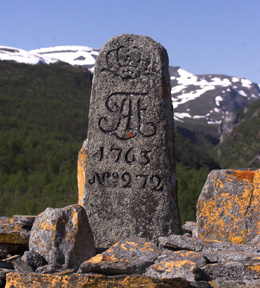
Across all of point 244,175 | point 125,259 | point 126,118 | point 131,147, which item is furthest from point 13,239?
point 244,175

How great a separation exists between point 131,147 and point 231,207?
176cm

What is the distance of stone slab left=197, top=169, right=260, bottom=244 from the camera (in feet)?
23.0

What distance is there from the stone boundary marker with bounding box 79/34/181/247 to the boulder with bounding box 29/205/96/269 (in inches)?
62.4

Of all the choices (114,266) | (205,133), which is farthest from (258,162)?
(114,266)

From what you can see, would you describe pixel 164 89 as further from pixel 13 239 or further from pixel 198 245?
pixel 13 239

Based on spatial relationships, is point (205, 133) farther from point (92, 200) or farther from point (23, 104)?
point (92, 200)

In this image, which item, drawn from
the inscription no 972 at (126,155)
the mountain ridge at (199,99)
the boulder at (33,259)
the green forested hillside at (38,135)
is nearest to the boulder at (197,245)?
the boulder at (33,259)

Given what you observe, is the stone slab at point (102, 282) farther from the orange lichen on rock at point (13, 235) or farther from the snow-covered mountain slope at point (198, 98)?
the snow-covered mountain slope at point (198, 98)

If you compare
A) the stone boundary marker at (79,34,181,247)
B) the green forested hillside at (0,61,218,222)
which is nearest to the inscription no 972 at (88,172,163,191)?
the stone boundary marker at (79,34,181,247)

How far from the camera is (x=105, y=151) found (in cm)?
754

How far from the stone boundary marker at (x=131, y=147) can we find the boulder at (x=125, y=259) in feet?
6.05

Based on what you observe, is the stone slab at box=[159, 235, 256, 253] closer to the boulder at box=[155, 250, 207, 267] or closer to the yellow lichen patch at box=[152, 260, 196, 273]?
the boulder at box=[155, 250, 207, 267]

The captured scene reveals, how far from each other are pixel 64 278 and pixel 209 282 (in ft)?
4.43

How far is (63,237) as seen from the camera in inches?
221
